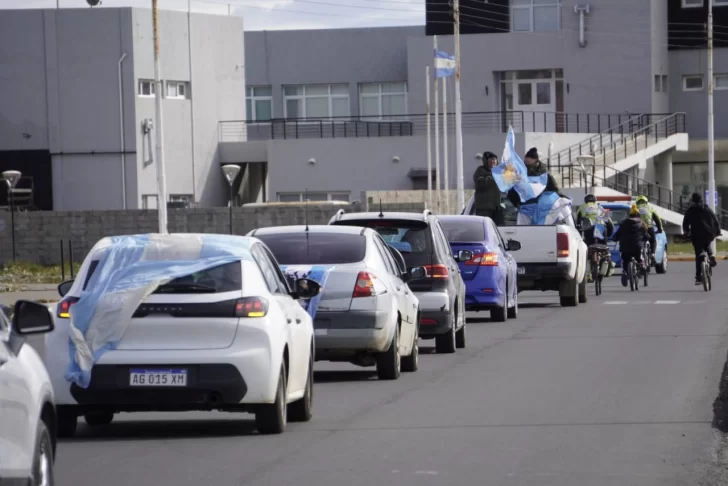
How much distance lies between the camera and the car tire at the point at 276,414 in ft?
37.7

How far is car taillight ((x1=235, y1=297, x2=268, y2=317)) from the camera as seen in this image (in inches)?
442

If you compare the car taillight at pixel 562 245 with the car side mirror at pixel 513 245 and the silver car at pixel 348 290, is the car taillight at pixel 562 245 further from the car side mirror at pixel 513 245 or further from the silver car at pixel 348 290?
the silver car at pixel 348 290

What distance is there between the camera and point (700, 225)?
1232 inches

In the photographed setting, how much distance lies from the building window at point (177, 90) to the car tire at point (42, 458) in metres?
52.4

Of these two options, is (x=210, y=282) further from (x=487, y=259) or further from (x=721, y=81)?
(x=721, y=81)

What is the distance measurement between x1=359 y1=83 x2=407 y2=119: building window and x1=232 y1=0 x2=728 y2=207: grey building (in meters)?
0.05

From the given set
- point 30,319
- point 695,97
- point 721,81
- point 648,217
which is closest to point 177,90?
point 695,97

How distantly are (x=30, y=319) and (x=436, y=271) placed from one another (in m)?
11.7

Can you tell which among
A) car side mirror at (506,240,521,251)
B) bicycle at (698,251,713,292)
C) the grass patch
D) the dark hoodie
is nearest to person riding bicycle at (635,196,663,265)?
the dark hoodie

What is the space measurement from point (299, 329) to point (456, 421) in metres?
1.45

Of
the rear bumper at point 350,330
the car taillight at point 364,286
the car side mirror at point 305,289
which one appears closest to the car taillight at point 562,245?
the rear bumper at point 350,330

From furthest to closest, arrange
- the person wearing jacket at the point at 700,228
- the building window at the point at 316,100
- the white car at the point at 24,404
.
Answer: the building window at the point at 316,100, the person wearing jacket at the point at 700,228, the white car at the point at 24,404

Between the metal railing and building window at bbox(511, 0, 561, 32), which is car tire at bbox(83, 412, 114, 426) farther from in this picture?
building window at bbox(511, 0, 561, 32)

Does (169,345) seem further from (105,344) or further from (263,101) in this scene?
(263,101)
